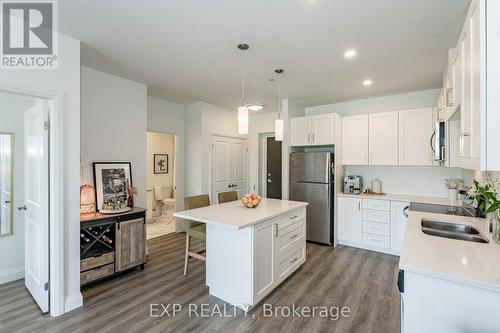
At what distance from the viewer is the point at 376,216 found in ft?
12.7

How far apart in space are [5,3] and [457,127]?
4021 mm

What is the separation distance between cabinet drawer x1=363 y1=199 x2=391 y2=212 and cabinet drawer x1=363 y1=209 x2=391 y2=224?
2.5 inches

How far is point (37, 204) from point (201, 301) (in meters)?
1.90

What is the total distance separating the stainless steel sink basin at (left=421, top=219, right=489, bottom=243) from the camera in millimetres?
1915

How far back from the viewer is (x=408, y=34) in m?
2.25

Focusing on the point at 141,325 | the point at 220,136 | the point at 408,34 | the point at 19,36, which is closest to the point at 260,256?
the point at 141,325

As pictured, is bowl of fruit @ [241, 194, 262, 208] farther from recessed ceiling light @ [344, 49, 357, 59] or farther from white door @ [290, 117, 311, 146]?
white door @ [290, 117, 311, 146]

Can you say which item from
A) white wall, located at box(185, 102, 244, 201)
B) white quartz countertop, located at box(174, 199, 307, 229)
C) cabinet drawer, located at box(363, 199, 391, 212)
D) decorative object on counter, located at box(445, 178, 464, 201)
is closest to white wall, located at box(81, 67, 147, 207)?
white wall, located at box(185, 102, 244, 201)

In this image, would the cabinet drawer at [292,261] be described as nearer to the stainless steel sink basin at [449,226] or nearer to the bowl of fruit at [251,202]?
the bowl of fruit at [251,202]

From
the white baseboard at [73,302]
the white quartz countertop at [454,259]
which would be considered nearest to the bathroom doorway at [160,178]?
the white baseboard at [73,302]

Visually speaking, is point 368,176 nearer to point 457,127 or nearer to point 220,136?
point 457,127

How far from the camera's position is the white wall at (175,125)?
174 inches

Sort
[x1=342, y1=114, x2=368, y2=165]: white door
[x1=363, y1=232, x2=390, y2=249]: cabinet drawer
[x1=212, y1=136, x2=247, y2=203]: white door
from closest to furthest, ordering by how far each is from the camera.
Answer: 1. [x1=363, y1=232, x2=390, y2=249]: cabinet drawer
2. [x1=342, y1=114, x2=368, y2=165]: white door
3. [x1=212, y1=136, x2=247, y2=203]: white door

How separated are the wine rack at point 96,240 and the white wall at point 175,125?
1942mm
